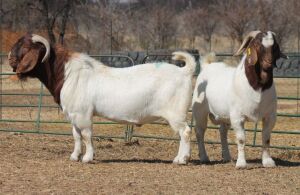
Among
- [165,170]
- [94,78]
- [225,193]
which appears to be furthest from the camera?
[94,78]

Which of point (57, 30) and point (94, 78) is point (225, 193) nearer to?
point (94, 78)

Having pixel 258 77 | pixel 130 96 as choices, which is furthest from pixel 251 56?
pixel 130 96

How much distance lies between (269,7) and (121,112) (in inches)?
1013

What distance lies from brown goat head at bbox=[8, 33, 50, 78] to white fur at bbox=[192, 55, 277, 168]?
2.34 meters

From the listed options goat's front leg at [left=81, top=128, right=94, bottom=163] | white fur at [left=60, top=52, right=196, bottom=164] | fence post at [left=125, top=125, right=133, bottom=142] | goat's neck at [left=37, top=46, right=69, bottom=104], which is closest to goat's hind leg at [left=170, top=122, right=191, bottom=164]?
white fur at [left=60, top=52, right=196, bottom=164]

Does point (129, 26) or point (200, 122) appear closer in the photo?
point (200, 122)

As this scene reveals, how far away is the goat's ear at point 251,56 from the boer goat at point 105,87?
949mm

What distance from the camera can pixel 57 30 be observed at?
3712 centimetres

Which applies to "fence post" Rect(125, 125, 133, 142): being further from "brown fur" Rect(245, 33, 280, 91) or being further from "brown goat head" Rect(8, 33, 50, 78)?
"brown fur" Rect(245, 33, 280, 91)

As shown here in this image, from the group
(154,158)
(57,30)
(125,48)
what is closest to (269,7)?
(125,48)

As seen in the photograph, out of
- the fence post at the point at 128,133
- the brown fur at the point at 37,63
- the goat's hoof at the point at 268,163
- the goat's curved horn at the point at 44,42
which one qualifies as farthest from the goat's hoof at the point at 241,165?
the fence post at the point at 128,133

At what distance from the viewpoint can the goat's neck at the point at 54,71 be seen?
10352mm

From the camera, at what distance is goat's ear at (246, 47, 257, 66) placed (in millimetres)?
9359

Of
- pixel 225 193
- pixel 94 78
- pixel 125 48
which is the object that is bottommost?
pixel 125 48
